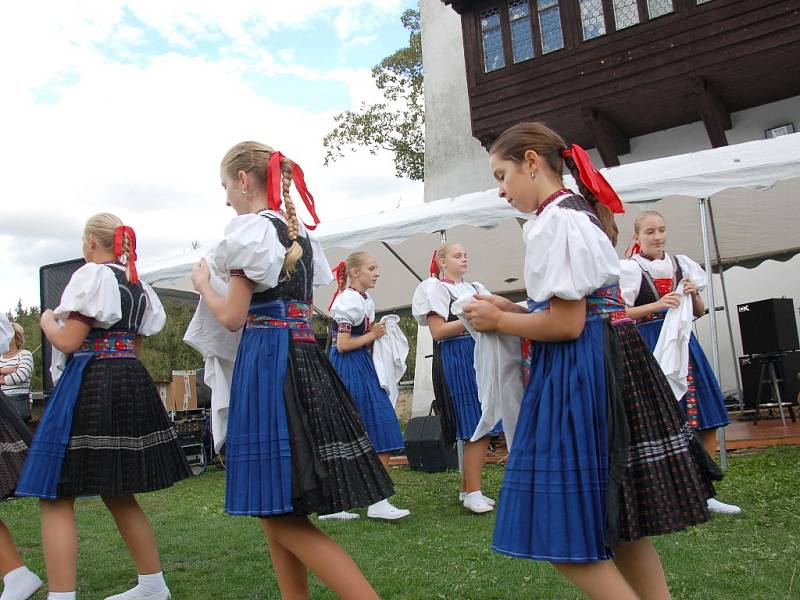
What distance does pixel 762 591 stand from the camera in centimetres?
264

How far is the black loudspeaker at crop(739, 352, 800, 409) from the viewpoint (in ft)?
29.7

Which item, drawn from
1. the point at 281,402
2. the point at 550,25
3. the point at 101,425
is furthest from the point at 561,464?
the point at 550,25

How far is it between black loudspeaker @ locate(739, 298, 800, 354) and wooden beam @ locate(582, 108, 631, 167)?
3.36 meters

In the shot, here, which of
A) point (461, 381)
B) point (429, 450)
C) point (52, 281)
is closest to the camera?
point (461, 381)

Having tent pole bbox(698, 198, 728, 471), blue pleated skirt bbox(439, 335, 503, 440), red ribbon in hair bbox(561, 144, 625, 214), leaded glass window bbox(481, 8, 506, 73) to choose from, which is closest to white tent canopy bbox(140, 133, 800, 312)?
tent pole bbox(698, 198, 728, 471)

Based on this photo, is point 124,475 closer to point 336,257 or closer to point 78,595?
point 78,595

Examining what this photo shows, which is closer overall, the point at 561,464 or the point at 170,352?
the point at 561,464

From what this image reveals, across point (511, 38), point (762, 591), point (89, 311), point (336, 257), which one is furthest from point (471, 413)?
point (511, 38)

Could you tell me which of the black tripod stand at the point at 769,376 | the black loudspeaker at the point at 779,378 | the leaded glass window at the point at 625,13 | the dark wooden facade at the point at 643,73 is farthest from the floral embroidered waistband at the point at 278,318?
the leaded glass window at the point at 625,13

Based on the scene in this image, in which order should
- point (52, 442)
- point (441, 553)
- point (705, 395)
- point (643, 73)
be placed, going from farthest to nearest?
point (643, 73), point (705, 395), point (441, 553), point (52, 442)

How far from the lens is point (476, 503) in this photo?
4.47 m

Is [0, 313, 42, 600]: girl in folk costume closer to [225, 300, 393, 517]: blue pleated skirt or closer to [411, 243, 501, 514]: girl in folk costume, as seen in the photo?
[225, 300, 393, 517]: blue pleated skirt

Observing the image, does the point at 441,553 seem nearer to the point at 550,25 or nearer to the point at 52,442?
the point at 52,442

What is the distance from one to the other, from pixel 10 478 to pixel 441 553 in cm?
195
